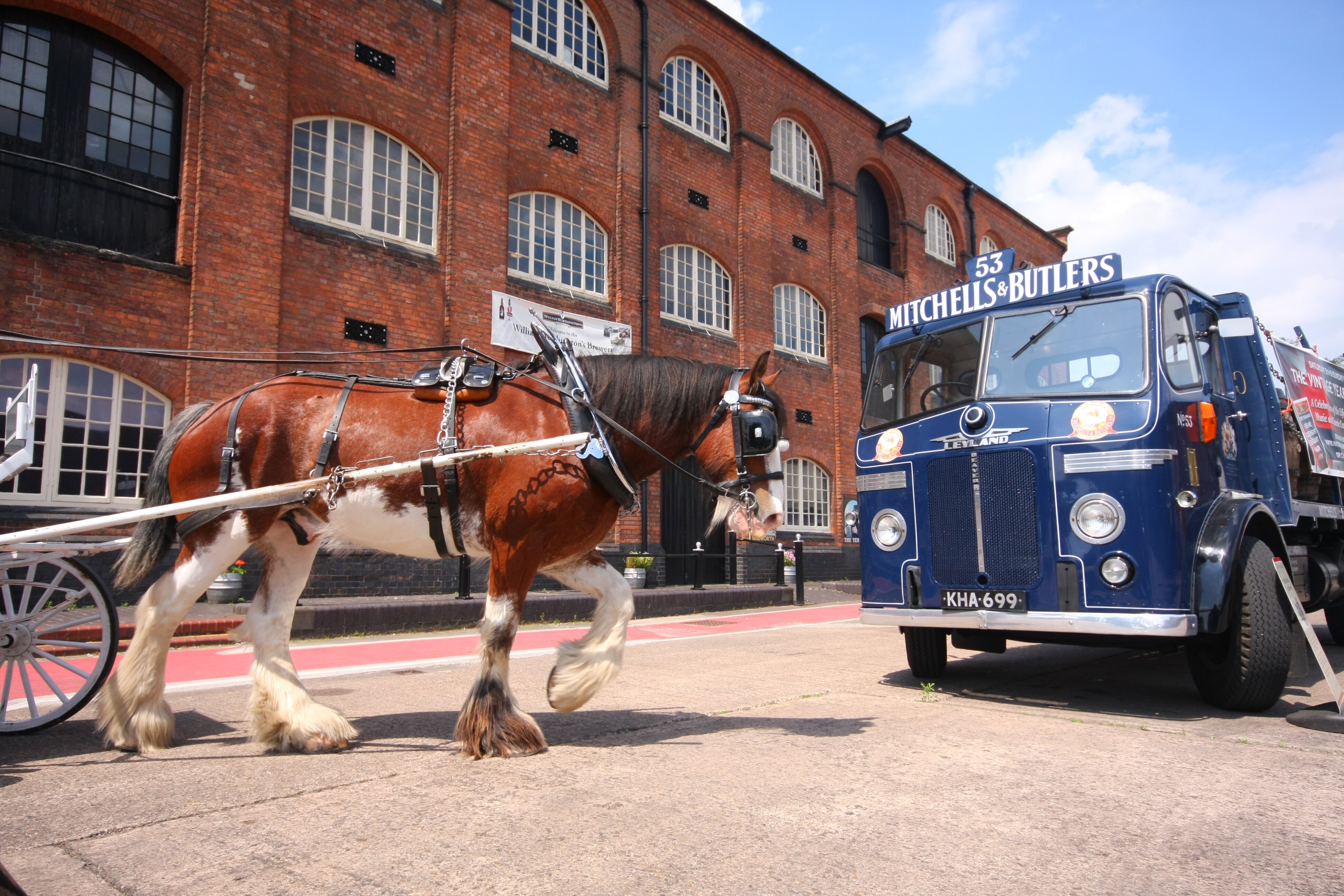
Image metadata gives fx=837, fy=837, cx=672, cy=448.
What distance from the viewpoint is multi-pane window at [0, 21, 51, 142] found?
1043 centimetres

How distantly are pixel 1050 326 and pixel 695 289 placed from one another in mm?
14117

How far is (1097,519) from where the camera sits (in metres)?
5.04

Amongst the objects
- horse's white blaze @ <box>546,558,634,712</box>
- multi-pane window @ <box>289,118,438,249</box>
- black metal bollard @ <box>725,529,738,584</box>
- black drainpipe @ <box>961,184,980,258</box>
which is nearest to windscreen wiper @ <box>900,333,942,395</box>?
horse's white blaze @ <box>546,558,634,712</box>

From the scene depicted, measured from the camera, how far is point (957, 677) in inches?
263

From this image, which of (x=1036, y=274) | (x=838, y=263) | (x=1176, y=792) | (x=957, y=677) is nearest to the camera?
(x=1176, y=792)

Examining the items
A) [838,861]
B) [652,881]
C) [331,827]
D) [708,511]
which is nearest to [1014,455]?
[838,861]

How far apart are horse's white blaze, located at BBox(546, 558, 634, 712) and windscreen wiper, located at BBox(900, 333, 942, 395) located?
301cm

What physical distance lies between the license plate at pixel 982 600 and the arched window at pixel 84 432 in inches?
382

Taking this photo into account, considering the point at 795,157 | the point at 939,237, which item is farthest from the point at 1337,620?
the point at 939,237

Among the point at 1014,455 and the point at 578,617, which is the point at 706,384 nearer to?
the point at 1014,455

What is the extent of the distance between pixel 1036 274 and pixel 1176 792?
3.61 metres

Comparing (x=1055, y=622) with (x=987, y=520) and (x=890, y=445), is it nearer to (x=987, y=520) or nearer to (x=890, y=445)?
(x=987, y=520)

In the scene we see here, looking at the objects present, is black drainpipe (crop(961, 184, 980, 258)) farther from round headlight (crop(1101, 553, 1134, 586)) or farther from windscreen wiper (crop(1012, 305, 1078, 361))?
round headlight (crop(1101, 553, 1134, 586))

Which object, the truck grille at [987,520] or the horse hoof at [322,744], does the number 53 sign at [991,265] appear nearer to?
the truck grille at [987,520]
